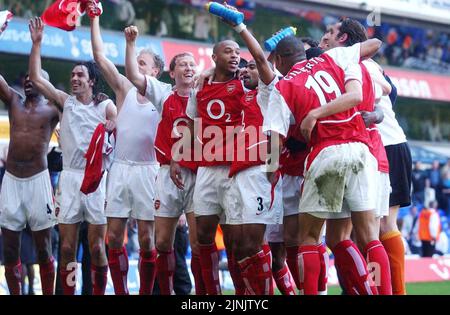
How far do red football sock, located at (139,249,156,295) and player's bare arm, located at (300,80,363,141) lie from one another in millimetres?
2768

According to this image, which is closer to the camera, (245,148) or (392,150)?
(245,148)

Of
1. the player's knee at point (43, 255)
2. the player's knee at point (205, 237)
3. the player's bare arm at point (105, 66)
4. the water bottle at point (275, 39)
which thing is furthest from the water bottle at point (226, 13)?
the player's knee at point (43, 255)

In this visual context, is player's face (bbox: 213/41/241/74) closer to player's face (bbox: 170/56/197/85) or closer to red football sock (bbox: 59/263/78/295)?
player's face (bbox: 170/56/197/85)

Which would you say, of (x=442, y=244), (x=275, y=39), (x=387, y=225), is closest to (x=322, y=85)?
(x=275, y=39)

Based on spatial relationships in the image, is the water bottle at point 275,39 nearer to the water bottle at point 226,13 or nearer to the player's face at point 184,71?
the water bottle at point 226,13

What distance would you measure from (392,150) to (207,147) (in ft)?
6.07

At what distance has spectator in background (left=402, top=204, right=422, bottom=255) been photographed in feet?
75.9

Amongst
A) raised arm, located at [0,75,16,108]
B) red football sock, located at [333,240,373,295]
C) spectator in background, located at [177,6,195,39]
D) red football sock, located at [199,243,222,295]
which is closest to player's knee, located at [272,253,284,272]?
red football sock, located at [199,243,222,295]

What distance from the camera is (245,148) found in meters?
8.38

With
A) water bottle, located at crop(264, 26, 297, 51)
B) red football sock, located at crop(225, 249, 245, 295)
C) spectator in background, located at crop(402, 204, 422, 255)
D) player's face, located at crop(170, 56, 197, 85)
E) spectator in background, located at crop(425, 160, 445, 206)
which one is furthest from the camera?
spectator in background, located at crop(425, 160, 445, 206)

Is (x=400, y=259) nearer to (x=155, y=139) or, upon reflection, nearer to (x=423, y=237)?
(x=155, y=139)

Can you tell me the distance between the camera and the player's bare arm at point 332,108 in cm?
725

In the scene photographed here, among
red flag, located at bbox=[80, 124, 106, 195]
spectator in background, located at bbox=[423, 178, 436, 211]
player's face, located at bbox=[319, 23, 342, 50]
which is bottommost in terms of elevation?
spectator in background, located at bbox=[423, 178, 436, 211]
